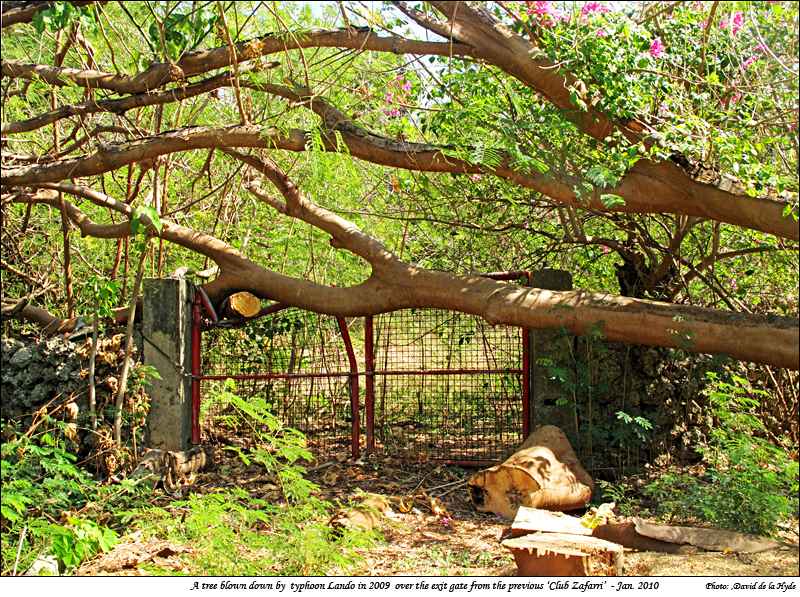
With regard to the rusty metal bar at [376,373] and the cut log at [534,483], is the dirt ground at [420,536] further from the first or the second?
the rusty metal bar at [376,373]

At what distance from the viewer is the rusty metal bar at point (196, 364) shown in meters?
8.53

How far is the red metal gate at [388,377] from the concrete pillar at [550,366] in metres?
0.15

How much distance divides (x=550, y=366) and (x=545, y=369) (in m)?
0.17

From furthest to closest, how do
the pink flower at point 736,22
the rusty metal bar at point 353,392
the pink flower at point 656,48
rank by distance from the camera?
the rusty metal bar at point 353,392 → the pink flower at point 736,22 → the pink flower at point 656,48

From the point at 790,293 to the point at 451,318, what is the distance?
3.38 m

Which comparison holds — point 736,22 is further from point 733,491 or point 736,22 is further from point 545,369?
point 733,491

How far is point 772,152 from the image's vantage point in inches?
296

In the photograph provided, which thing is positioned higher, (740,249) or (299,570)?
(740,249)

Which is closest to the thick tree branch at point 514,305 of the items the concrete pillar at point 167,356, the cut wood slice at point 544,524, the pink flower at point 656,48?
the concrete pillar at point 167,356

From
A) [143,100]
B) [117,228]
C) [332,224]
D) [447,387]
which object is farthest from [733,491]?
[117,228]
